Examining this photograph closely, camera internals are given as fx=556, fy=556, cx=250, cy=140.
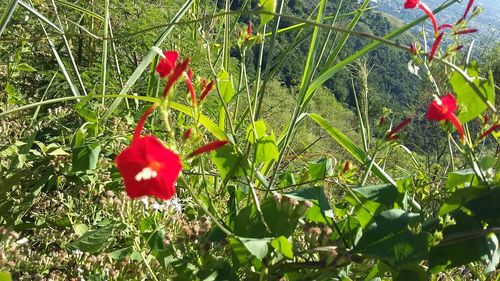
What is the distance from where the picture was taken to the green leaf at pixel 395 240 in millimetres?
557

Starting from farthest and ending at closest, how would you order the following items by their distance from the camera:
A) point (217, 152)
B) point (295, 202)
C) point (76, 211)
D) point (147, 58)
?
1. point (147, 58)
2. point (76, 211)
3. point (217, 152)
4. point (295, 202)

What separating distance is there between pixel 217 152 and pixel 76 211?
0.32 metres

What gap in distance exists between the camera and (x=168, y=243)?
2.18 feet

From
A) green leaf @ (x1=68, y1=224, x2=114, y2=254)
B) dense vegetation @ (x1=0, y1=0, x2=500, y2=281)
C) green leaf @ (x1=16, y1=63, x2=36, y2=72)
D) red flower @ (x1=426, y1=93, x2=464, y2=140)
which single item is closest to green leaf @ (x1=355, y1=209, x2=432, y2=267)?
dense vegetation @ (x1=0, y1=0, x2=500, y2=281)

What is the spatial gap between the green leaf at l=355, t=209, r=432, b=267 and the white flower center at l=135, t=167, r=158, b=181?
9.4 inches

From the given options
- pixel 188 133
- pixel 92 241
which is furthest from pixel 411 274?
pixel 92 241

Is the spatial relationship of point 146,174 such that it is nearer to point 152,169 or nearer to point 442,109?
point 152,169

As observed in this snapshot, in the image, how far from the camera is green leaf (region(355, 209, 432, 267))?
0.56m

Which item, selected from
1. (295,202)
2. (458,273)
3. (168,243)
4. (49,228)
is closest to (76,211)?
(49,228)

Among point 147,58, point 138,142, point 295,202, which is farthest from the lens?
point 147,58

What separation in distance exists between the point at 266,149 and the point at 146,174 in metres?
0.26

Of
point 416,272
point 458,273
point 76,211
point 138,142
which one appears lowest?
point 458,273

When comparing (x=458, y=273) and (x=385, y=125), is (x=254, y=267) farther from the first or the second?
(x=458, y=273)

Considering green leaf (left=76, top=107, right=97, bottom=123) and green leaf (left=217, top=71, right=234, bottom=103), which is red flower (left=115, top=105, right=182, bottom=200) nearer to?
green leaf (left=217, top=71, right=234, bottom=103)
